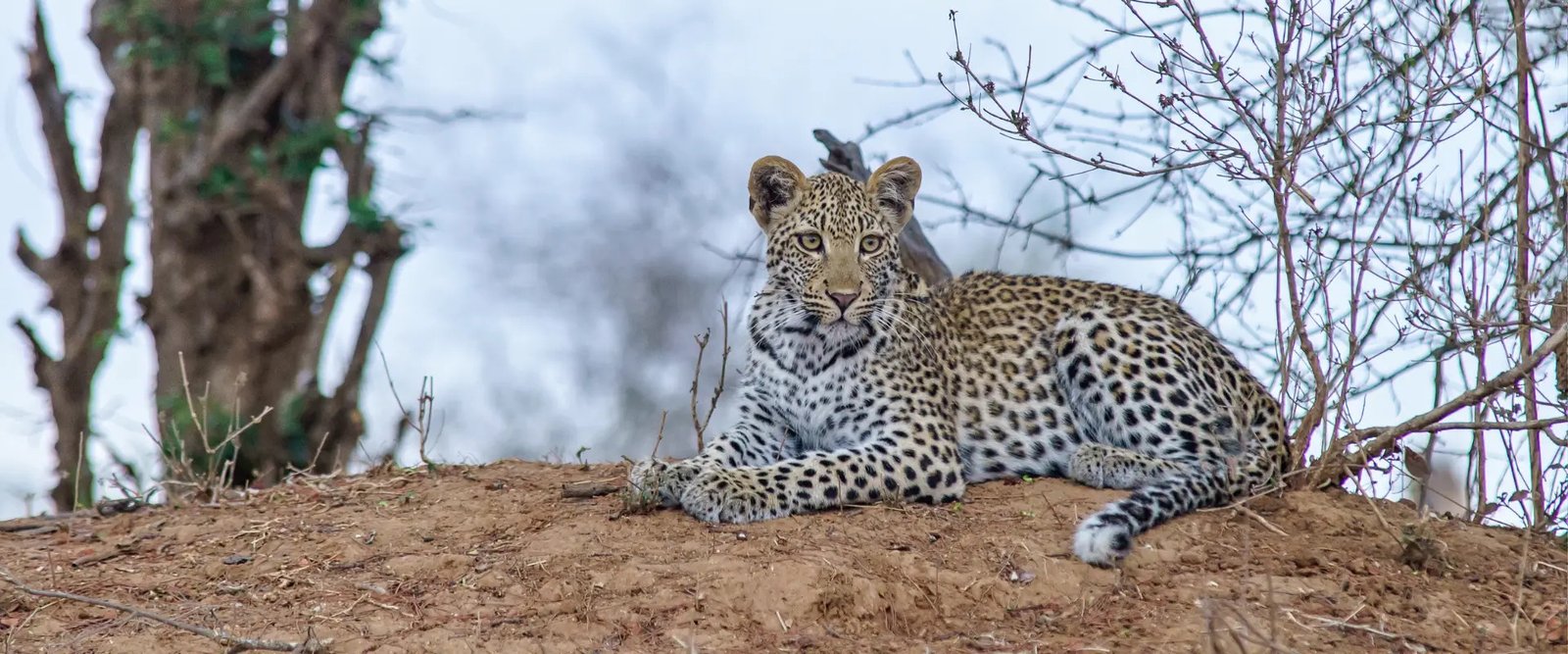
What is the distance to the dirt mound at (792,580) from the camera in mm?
5512

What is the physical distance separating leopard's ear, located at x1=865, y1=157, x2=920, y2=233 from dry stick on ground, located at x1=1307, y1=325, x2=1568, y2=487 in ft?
7.36

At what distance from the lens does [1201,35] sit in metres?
6.11

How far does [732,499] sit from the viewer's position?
6.54 meters

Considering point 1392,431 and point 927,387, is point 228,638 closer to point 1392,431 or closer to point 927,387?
point 927,387

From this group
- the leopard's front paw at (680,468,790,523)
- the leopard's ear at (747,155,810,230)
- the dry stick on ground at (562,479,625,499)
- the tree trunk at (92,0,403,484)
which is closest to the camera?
the leopard's front paw at (680,468,790,523)

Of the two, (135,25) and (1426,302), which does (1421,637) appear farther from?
(135,25)

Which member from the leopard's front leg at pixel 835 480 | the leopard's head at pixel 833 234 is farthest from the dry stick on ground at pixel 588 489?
the leopard's head at pixel 833 234

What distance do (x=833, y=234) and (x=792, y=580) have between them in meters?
2.04

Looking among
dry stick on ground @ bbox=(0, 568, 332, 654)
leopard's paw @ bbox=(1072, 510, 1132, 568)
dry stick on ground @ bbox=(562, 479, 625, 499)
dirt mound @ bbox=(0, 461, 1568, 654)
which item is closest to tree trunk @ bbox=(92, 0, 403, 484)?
dirt mound @ bbox=(0, 461, 1568, 654)

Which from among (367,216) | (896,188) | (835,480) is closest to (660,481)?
(835,480)

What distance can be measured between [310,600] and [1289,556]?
375 cm

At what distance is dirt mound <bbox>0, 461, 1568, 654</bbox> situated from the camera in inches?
217

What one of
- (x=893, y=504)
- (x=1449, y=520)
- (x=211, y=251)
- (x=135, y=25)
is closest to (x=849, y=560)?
(x=893, y=504)

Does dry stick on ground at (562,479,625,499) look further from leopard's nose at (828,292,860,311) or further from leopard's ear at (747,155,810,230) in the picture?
leopard's ear at (747,155,810,230)
